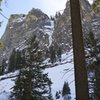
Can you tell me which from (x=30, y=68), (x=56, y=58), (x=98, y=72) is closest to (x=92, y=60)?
(x=98, y=72)

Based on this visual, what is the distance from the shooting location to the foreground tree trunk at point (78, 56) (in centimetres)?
850

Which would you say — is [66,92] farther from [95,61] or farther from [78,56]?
[78,56]

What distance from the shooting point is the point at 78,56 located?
29.2 ft

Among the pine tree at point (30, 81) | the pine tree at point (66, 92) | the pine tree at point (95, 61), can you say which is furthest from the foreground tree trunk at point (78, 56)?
the pine tree at point (66, 92)

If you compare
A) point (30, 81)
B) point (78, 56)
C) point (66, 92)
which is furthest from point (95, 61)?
point (66, 92)

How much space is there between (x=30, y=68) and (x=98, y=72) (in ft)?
20.0

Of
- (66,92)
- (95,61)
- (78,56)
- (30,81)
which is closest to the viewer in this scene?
(78,56)

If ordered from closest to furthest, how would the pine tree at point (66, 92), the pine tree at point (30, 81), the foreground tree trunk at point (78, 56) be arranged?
the foreground tree trunk at point (78, 56)
the pine tree at point (30, 81)
the pine tree at point (66, 92)

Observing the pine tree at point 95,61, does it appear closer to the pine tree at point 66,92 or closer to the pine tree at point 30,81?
the pine tree at point 30,81

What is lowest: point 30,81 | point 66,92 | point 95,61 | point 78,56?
point 78,56

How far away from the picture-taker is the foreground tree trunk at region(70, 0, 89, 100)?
8.50 metres

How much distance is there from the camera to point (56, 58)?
195 meters

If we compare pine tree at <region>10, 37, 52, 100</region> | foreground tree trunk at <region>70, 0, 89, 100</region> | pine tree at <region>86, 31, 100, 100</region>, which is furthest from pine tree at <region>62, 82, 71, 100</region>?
foreground tree trunk at <region>70, 0, 89, 100</region>

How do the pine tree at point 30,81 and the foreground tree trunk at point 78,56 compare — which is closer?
the foreground tree trunk at point 78,56
